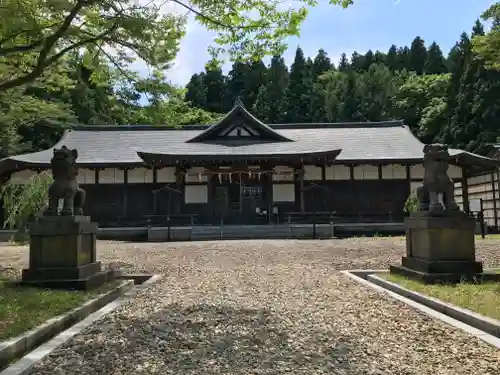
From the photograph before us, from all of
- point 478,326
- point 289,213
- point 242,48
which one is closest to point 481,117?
point 289,213

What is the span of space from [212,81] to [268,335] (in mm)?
58444

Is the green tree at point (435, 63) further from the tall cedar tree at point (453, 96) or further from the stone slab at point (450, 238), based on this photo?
the stone slab at point (450, 238)

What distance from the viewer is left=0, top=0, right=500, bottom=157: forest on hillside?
7.84 meters

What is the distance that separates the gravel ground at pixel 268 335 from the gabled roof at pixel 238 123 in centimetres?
1627

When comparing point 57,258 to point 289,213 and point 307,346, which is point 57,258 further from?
point 289,213

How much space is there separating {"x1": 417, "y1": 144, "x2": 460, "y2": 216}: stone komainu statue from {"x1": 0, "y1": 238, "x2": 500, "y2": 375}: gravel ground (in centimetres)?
193

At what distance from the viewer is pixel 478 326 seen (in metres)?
4.93

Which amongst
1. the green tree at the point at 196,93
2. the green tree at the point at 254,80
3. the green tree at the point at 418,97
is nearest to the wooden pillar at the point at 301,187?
the green tree at the point at 418,97

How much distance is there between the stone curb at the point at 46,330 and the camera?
4.03 m

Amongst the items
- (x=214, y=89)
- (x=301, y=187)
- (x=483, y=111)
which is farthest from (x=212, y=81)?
(x=301, y=187)

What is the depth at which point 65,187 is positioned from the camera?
7527mm

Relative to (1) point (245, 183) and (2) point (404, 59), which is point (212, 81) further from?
(1) point (245, 183)

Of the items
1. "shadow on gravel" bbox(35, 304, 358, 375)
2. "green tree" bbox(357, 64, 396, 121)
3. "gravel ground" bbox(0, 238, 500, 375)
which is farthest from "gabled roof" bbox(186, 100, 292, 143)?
"green tree" bbox(357, 64, 396, 121)

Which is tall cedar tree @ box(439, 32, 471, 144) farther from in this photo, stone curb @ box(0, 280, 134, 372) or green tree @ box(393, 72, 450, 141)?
stone curb @ box(0, 280, 134, 372)
